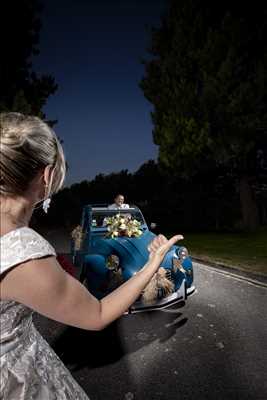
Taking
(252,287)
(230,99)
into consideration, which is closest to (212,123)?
(230,99)

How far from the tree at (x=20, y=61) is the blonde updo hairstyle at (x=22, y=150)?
19.1 metres

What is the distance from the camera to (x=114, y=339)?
17.5 feet

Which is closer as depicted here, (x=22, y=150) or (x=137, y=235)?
(x=22, y=150)

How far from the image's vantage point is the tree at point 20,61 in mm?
19703

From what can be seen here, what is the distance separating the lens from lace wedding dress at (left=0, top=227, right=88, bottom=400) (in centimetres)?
111

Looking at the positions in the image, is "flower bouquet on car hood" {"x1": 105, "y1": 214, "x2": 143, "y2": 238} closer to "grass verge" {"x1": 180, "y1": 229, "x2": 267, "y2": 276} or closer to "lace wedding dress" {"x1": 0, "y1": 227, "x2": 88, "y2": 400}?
"grass verge" {"x1": 180, "y1": 229, "x2": 267, "y2": 276}

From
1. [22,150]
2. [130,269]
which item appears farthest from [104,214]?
[22,150]

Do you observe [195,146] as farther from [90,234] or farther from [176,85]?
[90,234]

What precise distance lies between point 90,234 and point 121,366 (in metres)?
3.98

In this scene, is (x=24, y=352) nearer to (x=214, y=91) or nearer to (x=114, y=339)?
(x=114, y=339)

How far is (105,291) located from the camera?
632 cm

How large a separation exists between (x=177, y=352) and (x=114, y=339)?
103cm

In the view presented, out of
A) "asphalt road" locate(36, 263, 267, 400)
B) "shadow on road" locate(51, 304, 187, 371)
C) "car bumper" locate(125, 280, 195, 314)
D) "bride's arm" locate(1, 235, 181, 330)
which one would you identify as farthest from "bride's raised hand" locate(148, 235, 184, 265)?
"car bumper" locate(125, 280, 195, 314)

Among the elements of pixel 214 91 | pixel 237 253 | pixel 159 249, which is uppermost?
pixel 214 91
